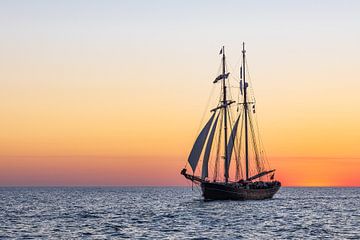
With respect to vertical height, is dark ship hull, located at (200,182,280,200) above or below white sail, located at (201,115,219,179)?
below

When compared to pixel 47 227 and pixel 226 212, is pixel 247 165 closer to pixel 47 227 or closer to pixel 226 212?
pixel 226 212

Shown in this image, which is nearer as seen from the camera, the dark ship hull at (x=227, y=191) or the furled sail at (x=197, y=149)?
the furled sail at (x=197, y=149)

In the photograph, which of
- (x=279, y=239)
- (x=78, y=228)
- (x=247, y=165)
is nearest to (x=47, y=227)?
(x=78, y=228)

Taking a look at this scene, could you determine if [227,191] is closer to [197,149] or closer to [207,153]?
[207,153]

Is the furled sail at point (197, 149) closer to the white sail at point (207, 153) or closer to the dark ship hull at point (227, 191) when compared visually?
the white sail at point (207, 153)

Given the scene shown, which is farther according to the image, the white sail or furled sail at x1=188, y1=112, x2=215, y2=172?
the white sail

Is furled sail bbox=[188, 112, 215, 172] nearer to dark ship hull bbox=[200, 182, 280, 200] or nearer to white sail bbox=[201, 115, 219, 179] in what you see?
white sail bbox=[201, 115, 219, 179]

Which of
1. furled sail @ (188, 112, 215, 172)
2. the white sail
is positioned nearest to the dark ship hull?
the white sail

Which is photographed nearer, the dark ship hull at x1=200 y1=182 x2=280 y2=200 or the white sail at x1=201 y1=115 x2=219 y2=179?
the white sail at x1=201 y1=115 x2=219 y2=179

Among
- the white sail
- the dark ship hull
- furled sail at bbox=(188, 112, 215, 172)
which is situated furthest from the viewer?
the dark ship hull

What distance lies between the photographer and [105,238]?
60.7 m

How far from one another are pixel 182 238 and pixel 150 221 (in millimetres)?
20294

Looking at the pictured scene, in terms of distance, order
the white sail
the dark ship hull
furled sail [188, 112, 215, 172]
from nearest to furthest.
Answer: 1. furled sail [188, 112, 215, 172]
2. the white sail
3. the dark ship hull

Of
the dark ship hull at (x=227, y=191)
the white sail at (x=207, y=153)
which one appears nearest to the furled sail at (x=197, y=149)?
the white sail at (x=207, y=153)
